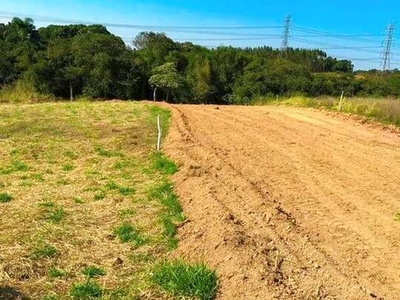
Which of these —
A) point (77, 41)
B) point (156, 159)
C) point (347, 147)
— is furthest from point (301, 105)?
point (77, 41)

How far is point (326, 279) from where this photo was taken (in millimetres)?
5000

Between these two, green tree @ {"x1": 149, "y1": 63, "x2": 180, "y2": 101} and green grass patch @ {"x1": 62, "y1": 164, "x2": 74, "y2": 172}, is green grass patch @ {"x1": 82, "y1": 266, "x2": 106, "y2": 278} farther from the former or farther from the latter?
green tree @ {"x1": 149, "y1": 63, "x2": 180, "y2": 101}

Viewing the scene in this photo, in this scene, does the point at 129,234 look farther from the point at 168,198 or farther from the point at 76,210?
the point at 168,198

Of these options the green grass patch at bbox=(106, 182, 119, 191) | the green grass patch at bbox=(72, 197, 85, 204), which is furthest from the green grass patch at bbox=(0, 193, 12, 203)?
the green grass patch at bbox=(106, 182, 119, 191)

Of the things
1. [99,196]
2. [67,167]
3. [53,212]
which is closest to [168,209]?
[99,196]

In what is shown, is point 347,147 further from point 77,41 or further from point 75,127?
point 77,41

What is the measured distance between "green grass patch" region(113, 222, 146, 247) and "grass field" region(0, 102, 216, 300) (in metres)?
0.01

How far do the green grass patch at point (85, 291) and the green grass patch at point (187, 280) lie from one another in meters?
0.57

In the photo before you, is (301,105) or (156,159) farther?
(301,105)

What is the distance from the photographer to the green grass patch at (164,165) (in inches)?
366

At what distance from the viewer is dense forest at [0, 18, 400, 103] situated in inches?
1519

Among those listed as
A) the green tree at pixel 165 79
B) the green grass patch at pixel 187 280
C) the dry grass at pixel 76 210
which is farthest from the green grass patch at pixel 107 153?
the green tree at pixel 165 79

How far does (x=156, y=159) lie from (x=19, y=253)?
5117mm

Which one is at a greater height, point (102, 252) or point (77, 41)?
point (77, 41)
